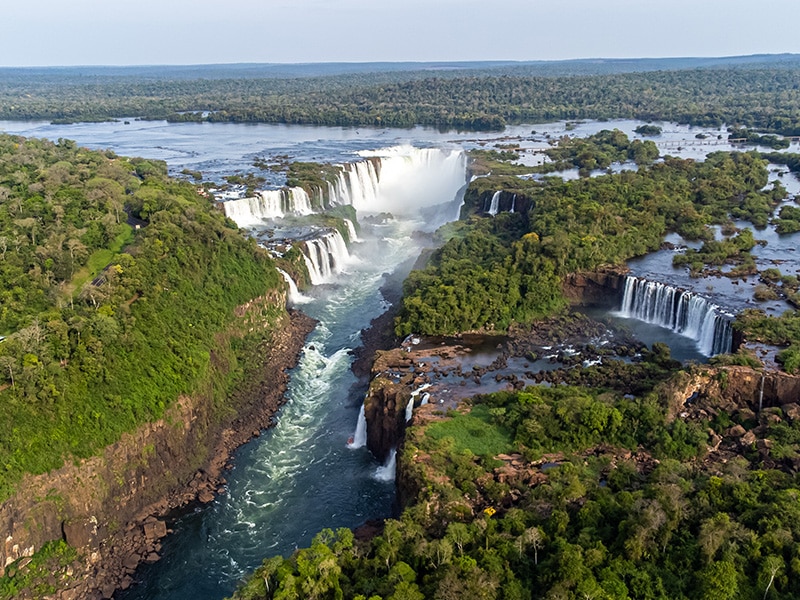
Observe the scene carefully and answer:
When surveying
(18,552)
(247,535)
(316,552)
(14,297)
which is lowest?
(247,535)

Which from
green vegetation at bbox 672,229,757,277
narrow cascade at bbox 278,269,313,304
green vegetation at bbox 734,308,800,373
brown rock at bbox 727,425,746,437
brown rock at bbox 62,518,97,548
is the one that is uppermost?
green vegetation at bbox 672,229,757,277

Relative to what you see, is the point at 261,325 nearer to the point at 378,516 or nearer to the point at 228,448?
the point at 228,448

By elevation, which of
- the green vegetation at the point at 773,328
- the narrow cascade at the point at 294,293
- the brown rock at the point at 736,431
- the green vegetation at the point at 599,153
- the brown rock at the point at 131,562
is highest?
the green vegetation at the point at 599,153

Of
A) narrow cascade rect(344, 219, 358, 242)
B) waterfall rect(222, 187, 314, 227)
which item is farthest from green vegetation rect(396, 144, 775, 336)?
waterfall rect(222, 187, 314, 227)

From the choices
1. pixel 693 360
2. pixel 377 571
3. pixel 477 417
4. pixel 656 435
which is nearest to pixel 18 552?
pixel 377 571

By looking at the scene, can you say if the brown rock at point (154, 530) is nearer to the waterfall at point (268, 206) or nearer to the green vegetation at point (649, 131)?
the waterfall at point (268, 206)

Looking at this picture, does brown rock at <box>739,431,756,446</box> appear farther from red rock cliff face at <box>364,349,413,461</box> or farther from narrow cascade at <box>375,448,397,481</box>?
narrow cascade at <box>375,448,397,481</box>

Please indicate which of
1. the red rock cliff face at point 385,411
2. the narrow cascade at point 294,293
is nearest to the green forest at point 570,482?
the red rock cliff face at point 385,411
